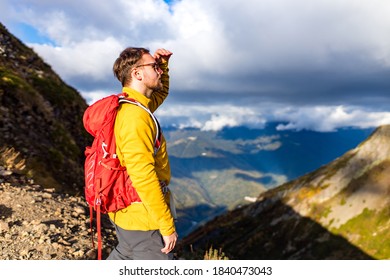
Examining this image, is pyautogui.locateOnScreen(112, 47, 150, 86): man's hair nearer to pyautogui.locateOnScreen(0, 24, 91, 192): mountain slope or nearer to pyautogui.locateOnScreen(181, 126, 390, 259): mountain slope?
pyautogui.locateOnScreen(0, 24, 91, 192): mountain slope

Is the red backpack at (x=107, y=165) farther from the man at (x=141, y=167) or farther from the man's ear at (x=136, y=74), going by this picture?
the man's ear at (x=136, y=74)

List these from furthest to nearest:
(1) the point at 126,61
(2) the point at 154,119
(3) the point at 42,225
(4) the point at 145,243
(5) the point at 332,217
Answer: (5) the point at 332,217 < (3) the point at 42,225 < (1) the point at 126,61 < (4) the point at 145,243 < (2) the point at 154,119

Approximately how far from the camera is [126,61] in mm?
4996

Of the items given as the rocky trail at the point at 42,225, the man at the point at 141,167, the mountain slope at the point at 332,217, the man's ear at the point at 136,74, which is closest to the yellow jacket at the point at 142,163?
the man at the point at 141,167

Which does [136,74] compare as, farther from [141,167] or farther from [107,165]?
[141,167]

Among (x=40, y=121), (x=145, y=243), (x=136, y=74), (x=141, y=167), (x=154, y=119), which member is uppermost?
(x=40, y=121)

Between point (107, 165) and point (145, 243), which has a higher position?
point (107, 165)

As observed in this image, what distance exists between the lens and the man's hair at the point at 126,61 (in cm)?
498

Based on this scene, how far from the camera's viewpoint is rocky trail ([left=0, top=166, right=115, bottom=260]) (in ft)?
25.3

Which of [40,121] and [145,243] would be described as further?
[40,121]

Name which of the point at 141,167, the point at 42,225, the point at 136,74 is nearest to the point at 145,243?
the point at 141,167

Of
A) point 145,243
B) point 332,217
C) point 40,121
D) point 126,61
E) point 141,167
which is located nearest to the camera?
point 141,167

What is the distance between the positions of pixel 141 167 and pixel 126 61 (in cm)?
174

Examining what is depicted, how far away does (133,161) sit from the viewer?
430 cm
